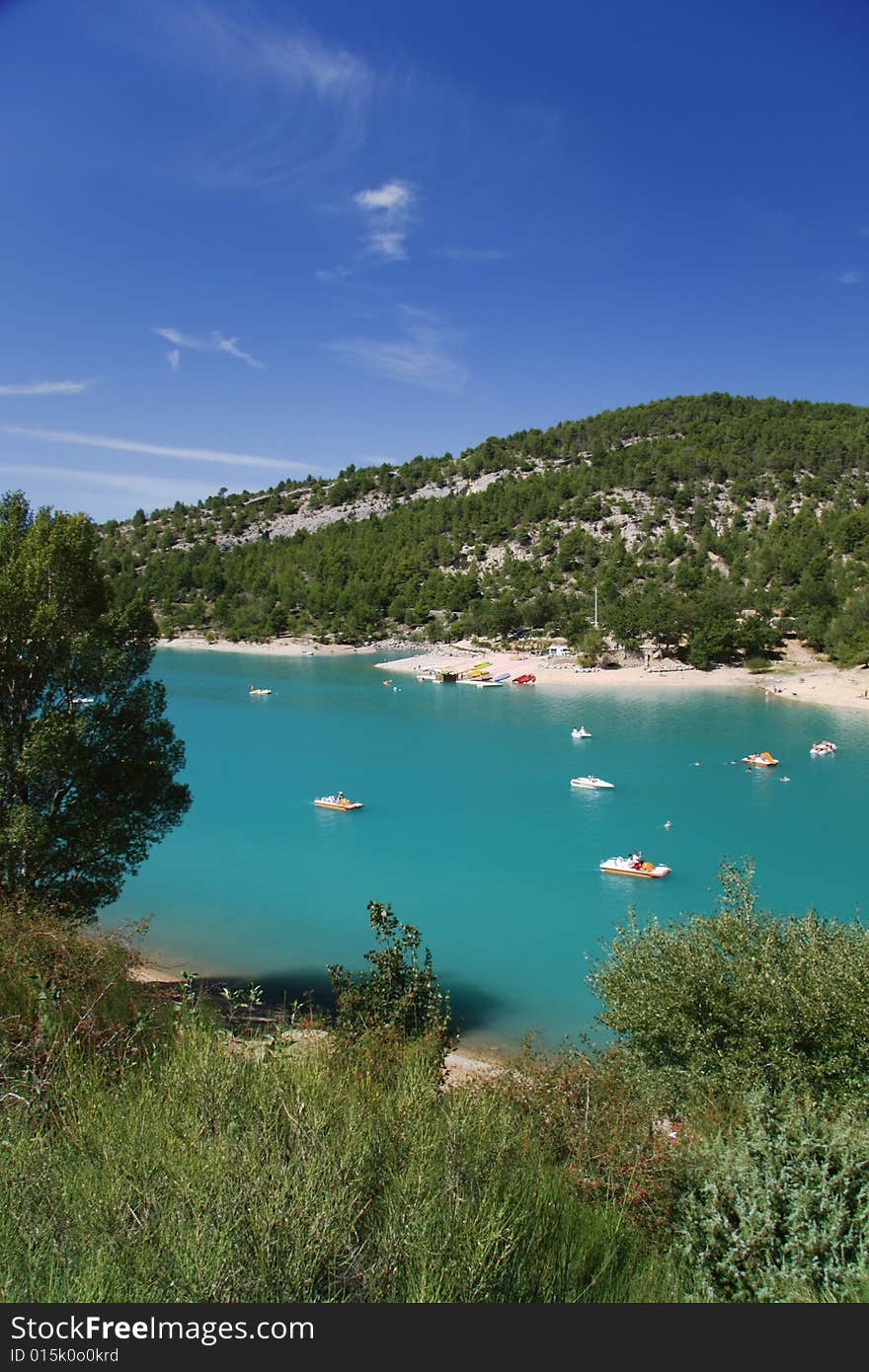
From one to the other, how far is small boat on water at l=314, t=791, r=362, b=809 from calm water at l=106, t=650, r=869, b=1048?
2.06ft

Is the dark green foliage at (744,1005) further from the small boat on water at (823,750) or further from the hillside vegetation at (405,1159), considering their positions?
the small boat on water at (823,750)

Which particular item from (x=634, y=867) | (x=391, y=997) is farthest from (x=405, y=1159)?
(x=634, y=867)

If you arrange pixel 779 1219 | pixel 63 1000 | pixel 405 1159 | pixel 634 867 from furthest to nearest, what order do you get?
Result: pixel 634 867 → pixel 63 1000 → pixel 779 1219 → pixel 405 1159

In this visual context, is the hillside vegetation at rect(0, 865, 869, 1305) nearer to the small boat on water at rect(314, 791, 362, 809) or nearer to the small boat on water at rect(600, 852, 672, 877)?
the small boat on water at rect(600, 852, 672, 877)

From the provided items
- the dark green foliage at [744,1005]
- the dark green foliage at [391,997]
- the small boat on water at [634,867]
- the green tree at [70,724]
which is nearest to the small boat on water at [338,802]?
the small boat on water at [634,867]

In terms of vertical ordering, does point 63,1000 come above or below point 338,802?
above

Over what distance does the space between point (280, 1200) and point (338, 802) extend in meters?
32.8

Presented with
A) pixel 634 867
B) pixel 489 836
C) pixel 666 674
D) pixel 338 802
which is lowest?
pixel 489 836

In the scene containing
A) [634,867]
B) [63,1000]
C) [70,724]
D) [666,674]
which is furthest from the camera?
[666,674]

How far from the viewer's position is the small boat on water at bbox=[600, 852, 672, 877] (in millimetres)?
27250

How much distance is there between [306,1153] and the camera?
4480mm

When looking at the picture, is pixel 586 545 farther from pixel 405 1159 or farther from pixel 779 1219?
pixel 405 1159

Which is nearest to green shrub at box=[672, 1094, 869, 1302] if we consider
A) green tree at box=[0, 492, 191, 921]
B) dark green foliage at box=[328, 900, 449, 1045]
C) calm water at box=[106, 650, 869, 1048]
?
dark green foliage at box=[328, 900, 449, 1045]

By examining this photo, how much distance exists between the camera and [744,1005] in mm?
9781
